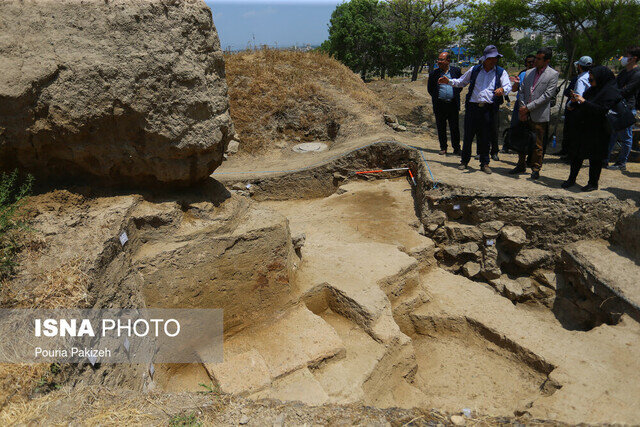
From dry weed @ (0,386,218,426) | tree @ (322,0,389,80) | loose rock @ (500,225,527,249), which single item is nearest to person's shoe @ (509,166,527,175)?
loose rock @ (500,225,527,249)

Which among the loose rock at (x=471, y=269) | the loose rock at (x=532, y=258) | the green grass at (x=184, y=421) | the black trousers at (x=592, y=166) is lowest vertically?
the loose rock at (x=471, y=269)

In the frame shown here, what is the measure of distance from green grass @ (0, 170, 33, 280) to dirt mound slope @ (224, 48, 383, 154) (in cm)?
739

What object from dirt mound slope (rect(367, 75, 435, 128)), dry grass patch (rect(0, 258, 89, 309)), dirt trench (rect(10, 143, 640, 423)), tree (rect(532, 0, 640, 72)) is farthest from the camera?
dirt mound slope (rect(367, 75, 435, 128))

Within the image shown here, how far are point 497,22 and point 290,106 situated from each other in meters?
9.77

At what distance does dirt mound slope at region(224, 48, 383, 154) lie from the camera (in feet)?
35.9

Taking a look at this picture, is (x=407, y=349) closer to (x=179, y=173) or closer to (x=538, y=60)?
(x=179, y=173)

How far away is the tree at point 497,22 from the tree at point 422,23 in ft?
8.34

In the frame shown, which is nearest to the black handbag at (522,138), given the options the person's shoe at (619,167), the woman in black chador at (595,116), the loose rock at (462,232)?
the woman in black chador at (595,116)

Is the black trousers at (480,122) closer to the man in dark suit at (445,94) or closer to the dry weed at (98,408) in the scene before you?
the man in dark suit at (445,94)

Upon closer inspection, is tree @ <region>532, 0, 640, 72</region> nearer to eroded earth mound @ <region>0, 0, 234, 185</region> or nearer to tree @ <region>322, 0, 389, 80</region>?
eroded earth mound @ <region>0, 0, 234, 185</region>

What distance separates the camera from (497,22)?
15.7 metres

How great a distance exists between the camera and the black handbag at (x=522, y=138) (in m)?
6.50

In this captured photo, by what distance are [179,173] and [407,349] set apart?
123 inches

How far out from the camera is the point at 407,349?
463 cm
